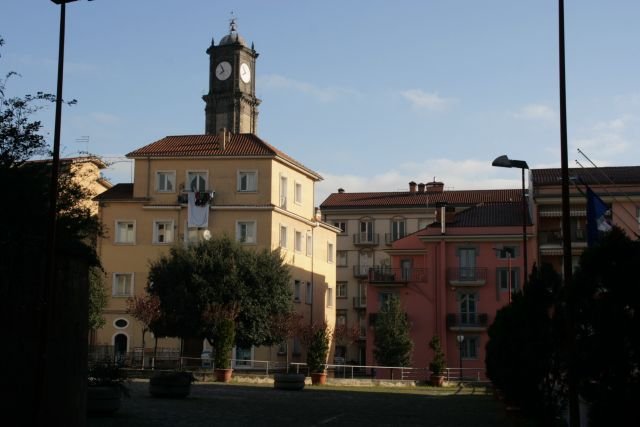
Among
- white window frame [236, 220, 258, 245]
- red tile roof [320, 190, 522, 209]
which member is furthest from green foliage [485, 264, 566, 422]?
red tile roof [320, 190, 522, 209]

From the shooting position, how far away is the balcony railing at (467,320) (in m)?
65.4

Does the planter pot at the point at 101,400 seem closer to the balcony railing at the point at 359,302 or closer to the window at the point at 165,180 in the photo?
the window at the point at 165,180

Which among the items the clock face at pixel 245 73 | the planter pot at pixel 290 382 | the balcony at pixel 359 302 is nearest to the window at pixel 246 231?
the planter pot at pixel 290 382

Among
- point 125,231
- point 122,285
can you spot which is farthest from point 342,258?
point 122,285

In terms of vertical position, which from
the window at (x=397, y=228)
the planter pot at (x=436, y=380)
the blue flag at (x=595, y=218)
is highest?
the window at (x=397, y=228)

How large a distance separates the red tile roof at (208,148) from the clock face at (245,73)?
4226cm

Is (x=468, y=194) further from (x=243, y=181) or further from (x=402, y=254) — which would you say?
(x=243, y=181)

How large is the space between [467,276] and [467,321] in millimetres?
2964

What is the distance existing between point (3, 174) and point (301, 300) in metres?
51.2

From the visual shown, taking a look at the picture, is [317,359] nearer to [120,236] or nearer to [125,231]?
[125,231]

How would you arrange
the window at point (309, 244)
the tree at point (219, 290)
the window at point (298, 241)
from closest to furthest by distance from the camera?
the tree at point (219, 290)
the window at point (298, 241)
the window at point (309, 244)

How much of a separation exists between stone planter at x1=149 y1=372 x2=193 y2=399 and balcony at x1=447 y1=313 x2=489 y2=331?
3688 centimetres

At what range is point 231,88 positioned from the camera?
112 m

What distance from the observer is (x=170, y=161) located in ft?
224
